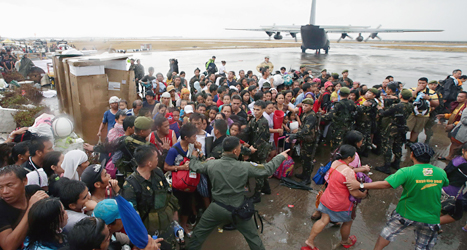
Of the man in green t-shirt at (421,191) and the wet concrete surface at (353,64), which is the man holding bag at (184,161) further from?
the wet concrete surface at (353,64)

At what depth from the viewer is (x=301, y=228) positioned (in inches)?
154

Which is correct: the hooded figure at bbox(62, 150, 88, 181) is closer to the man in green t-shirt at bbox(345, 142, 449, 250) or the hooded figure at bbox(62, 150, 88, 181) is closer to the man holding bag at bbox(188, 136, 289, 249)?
the man holding bag at bbox(188, 136, 289, 249)

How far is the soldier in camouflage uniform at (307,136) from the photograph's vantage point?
4.84 metres

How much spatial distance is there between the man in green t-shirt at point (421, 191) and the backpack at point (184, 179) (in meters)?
2.11

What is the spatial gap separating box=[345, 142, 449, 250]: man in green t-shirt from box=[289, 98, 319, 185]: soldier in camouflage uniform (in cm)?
193

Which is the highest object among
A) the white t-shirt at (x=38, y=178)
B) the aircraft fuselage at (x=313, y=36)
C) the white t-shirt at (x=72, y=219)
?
the aircraft fuselage at (x=313, y=36)

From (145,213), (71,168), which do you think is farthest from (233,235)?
(71,168)

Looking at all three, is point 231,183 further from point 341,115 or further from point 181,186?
point 341,115

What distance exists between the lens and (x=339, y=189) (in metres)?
3.19

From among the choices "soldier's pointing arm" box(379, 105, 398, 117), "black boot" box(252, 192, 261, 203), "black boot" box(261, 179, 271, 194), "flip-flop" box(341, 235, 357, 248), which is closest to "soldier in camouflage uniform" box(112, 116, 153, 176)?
"black boot" box(252, 192, 261, 203)

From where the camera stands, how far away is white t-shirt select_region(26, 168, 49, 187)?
2704mm

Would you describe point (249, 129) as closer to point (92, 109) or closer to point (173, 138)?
point (173, 138)

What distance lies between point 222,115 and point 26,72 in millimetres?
13735

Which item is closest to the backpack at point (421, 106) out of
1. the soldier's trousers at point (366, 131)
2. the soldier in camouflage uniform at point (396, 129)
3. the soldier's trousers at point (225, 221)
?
the soldier in camouflage uniform at point (396, 129)
